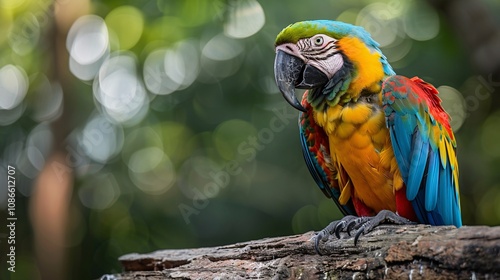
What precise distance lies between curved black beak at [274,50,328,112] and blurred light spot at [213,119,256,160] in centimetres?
421

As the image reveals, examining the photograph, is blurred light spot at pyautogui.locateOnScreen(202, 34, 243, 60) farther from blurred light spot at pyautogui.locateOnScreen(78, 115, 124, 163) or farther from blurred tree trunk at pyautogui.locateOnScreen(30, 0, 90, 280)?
blurred light spot at pyautogui.locateOnScreen(78, 115, 124, 163)

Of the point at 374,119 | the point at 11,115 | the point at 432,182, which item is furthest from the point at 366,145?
the point at 11,115

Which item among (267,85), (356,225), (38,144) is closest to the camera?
(356,225)

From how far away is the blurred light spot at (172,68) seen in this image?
7.05 m

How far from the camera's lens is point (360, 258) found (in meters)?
2.01

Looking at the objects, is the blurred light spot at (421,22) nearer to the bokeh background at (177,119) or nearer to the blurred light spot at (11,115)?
the bokeh background at (177,119)

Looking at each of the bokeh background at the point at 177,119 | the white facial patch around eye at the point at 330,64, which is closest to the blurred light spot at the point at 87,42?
the bokeh background at the point at 177,119

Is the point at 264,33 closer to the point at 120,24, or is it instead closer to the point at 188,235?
the point at 120,24

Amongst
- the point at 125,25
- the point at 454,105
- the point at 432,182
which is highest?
the point at 125,25

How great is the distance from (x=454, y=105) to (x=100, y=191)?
5046 mm

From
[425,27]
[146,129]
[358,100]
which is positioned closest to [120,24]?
[146,129]

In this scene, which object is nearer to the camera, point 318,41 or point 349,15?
point 318,41

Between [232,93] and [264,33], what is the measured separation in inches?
43.3

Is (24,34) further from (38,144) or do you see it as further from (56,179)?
(56,179)
